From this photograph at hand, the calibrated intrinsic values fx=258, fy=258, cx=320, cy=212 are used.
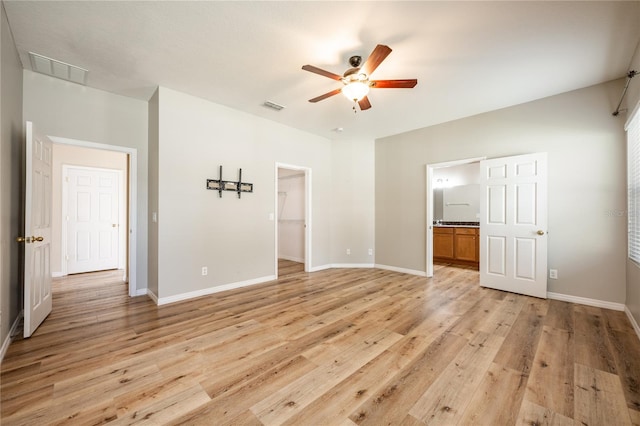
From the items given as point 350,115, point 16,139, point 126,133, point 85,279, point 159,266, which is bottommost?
point 85,279

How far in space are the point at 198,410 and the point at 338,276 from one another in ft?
11.4

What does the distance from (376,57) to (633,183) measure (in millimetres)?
3198

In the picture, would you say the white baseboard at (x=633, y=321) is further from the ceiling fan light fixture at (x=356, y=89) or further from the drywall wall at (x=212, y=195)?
the drywall wall at (x=212, y=195)

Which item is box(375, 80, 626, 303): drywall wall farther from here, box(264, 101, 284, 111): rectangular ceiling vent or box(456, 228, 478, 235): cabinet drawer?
box(264, 101, 284, 111): rectangular ceiling vent

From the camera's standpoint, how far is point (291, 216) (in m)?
6.95

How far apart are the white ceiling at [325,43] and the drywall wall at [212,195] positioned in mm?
466

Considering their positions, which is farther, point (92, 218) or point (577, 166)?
point (92, 218)

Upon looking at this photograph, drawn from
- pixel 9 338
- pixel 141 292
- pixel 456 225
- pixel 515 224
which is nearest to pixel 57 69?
pixel 9 338

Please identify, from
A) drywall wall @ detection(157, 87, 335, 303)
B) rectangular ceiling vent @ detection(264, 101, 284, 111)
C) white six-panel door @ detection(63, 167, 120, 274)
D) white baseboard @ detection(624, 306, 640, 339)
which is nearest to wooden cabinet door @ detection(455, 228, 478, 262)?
white baseboard @ detection(624, 306, 640, 339)

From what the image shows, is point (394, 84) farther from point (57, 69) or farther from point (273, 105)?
point (57, 69)

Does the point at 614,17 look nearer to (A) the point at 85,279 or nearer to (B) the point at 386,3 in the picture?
(B) the point at 386,3

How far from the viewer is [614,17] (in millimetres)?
2150

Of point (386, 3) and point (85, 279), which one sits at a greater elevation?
point (386, 3)

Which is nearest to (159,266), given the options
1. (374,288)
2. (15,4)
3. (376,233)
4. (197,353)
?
(197,353)
